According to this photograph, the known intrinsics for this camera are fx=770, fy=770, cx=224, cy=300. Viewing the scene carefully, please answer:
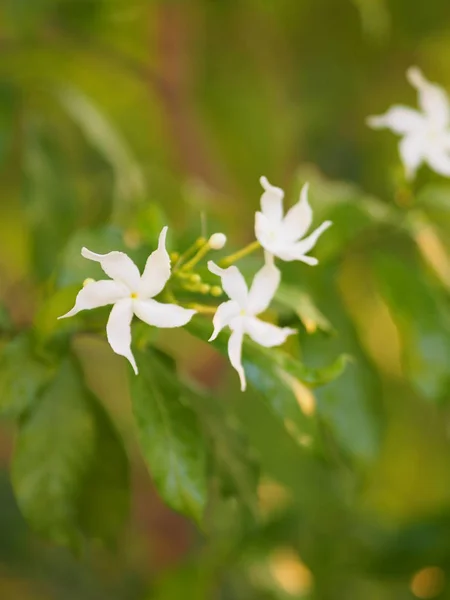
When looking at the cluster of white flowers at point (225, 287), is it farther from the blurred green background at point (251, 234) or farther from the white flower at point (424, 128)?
the white flower at point (424, 128)

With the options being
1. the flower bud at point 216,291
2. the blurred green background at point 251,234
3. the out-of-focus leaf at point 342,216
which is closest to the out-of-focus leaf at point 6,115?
the blurred green background at point 251,234

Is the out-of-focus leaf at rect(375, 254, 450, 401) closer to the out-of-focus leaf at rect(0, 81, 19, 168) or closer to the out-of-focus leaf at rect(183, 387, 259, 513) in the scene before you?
the out-of-focus leaf at rect(183, 387, 259, 513)

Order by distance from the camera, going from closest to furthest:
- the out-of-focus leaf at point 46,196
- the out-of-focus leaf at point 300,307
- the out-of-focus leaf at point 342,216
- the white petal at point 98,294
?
the white petal at point 98,294
the out-of-focus leaf at point 300,307
the out-of-focus leaf at point 342,216
the out-of-focus leaf at point 46,196

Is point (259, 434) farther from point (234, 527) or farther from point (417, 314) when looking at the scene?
point (417, 314)

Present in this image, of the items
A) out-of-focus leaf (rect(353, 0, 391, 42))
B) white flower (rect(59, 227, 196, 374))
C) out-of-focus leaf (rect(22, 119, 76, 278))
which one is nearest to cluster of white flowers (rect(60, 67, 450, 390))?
white flower (rect(59, 227, 196, 374))

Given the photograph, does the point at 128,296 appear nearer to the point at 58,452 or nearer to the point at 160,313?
the point at 160,313

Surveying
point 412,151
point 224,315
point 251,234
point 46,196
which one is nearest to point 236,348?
point 224,315
